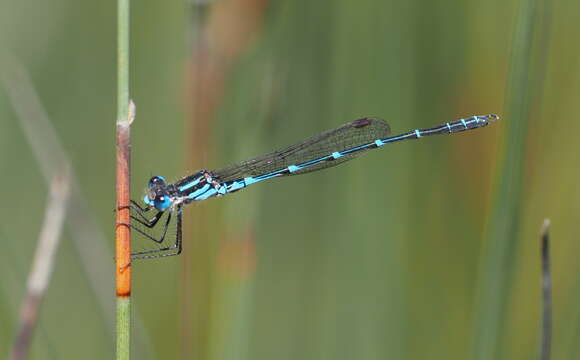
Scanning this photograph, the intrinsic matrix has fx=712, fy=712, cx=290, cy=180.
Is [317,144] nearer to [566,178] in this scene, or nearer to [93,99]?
[566,178]

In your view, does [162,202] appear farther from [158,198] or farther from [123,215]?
[123,215]

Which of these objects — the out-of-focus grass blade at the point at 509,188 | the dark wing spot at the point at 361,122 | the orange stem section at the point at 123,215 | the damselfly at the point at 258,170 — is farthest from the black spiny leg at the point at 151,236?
the out-of-focus grass blade at the point at 509,188

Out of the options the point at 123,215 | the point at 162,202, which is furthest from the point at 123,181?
the point at 162,202

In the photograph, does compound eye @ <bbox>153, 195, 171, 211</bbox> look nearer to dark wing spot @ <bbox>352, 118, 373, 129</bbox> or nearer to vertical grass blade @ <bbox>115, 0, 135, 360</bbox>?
dark wing spot @ <bbox>352, 118, 373, 129</bbox>

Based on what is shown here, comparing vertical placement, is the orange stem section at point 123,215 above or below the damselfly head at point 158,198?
below

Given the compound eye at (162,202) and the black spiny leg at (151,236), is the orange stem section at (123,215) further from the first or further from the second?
the compound eye at (162,202)

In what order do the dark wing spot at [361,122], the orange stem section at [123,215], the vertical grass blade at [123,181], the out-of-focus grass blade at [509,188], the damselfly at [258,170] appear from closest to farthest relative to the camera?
the vertical grass blade at [123,181]
the orange stem section at [123,215]
the out-of-focus grass blade at [509,188]
the damselfly at [258,170]
the dark wing spot at [361,122]

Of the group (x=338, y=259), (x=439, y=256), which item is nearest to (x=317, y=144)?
(x=338, y=259)
